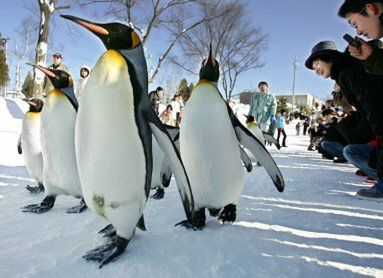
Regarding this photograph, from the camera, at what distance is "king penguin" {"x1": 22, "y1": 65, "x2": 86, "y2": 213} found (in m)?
1.84

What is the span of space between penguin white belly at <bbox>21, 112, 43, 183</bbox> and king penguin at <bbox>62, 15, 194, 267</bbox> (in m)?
1.24

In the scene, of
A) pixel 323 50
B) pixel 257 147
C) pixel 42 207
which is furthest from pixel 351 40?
pixel 42 207

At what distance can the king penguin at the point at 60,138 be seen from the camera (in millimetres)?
1841

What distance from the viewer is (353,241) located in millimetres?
1502

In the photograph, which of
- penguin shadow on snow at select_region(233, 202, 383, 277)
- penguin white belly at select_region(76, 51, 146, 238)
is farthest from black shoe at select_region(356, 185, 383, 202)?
penguin white belly at select_region(76, 51, 146, 238)

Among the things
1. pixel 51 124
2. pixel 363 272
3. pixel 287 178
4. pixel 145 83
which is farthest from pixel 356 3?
pixel 287 178

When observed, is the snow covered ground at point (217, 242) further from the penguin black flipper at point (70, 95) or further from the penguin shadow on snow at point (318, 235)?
the penguin black flipper at point (70, 95)

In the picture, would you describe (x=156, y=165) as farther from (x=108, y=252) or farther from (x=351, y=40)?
(x=351, y=40)

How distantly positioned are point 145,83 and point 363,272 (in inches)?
46.1

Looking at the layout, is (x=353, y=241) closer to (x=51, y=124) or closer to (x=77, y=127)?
(x=77, y=127)

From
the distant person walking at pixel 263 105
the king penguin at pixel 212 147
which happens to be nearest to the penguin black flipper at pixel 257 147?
the king penguin at pixel 212 147

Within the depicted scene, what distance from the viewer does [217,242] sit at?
1.44 m

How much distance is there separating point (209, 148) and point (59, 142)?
3.07ft

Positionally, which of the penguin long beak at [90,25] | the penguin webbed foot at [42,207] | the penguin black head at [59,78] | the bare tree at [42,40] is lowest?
the penguin webbed foot at [42,207]
